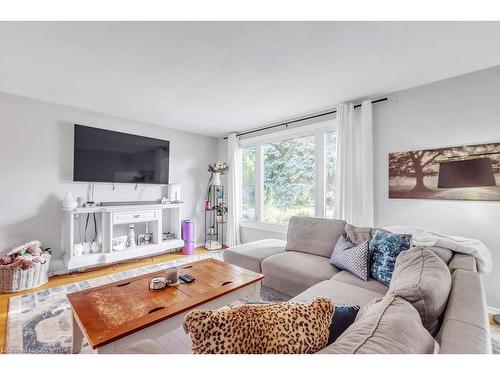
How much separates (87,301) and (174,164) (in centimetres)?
314

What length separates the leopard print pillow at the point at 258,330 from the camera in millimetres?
650

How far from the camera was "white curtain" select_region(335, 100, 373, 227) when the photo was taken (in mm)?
2840

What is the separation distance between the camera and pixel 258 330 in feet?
2.23

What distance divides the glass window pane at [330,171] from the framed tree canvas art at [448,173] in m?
0.76

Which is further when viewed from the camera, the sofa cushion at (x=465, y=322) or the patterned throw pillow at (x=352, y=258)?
the patterned throw pillow at (x=352, y=258)

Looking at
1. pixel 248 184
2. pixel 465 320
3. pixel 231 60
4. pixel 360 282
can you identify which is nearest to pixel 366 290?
pixel 360 282

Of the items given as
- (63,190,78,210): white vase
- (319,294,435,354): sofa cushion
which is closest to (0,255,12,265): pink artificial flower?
(63,190,78,210): white vase

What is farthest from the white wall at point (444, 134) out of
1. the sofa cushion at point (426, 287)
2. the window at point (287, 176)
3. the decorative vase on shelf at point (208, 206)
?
the decorative vase on shelf at point (208, 206)

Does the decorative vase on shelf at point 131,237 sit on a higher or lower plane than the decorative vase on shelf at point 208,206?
lower

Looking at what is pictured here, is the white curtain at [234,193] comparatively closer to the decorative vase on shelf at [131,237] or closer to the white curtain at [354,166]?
the decorative vase on shelf at [131,237]

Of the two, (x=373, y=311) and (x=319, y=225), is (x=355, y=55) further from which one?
(x=373, y=311)

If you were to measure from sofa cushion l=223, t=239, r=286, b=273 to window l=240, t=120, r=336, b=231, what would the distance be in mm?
1023

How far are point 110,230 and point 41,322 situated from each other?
4.76 ft
